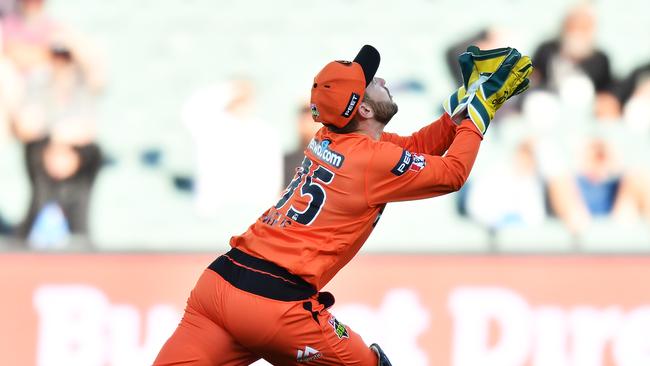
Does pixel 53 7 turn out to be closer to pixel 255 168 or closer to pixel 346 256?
pixel 255 168

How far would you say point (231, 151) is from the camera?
24.3ft

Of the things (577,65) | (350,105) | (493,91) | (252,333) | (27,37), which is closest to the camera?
→ (252,333)

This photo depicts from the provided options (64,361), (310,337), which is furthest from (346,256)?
(64,361)

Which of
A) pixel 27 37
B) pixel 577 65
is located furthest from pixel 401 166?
pixel 27 37

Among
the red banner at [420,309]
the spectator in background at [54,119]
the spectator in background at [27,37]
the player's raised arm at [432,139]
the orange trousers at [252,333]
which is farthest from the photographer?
the spectator in background at [27,37]

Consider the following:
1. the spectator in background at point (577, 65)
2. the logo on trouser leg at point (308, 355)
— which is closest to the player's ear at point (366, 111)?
the logo on trouser leg at point (308, 355)

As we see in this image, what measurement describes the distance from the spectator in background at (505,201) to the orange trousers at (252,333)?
10.1 feet

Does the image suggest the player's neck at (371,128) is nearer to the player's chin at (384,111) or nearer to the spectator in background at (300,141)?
the player's chin at (384,111)

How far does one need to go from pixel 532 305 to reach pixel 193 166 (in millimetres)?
2132

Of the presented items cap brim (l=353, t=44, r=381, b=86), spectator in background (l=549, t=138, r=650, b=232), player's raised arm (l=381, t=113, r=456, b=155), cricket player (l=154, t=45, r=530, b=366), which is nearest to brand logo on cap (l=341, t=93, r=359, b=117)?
cricket player (l=154, t=45, r=530, b=366)

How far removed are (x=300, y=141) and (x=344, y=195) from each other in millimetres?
3122

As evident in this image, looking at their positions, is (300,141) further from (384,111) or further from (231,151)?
(384,111)

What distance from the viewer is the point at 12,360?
23.2 feet

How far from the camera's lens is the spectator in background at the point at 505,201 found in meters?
7.27
